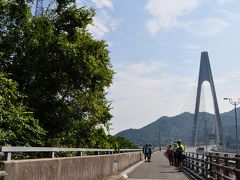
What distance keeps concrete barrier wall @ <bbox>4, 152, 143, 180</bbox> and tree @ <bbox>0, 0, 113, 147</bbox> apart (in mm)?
5692

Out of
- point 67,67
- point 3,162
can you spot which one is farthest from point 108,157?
point 3,162

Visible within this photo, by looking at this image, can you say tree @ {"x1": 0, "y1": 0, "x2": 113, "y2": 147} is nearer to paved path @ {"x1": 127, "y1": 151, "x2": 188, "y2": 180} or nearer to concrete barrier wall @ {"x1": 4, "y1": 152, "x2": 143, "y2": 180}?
paved path @ {"x1": 127, "y1": 151, "x2": 188, "y2": 180}

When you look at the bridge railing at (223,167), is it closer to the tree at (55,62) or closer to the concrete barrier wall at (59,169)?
the concrete barrier wall at (59,169)

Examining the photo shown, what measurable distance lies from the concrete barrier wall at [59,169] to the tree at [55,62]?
5692 mm

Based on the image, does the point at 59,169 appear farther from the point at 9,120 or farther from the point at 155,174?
the point at 155,174

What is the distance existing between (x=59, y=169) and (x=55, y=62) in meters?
11.6

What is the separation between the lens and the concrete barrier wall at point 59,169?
6385 millimetres

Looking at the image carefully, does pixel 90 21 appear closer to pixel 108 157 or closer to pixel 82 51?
pixel 82 51

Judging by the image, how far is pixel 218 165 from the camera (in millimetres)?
13734

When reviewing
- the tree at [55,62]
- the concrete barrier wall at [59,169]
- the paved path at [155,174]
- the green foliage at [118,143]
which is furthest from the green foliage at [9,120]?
the green foliage at [118,143]

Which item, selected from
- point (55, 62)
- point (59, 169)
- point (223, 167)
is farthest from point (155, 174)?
point (59, 169)

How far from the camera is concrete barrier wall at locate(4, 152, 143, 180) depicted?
Answer: 6385 millimetres

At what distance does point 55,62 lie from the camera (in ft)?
64.8

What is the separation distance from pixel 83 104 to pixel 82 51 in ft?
11.4
